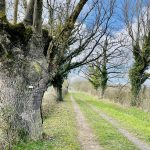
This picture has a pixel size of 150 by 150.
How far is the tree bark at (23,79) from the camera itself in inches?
523

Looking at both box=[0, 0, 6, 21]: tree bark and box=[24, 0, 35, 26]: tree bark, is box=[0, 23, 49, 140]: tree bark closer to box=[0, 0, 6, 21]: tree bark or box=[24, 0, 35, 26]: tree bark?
box=[0, 0, 6, 21]: tree bark

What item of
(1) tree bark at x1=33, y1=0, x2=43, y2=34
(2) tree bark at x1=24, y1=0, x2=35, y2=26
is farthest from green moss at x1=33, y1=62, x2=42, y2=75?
(2) tree bark at x1=24, y1=0, x2=35, y2=26

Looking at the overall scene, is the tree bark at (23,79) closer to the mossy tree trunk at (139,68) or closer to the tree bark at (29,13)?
the tree bark at (29,13)

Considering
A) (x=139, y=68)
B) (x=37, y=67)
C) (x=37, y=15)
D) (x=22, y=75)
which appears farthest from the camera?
(x=139, y=68)

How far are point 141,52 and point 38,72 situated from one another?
962 inches

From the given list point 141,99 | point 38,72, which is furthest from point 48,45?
point 141,99

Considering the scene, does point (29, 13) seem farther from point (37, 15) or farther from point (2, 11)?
point (2, 11)

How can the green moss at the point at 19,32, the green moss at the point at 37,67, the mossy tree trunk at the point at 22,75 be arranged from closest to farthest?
1. the green moss at the point at 19,32
2. the mossy tree trunk at the point at 22,75
3. the green moss at the point at 37,67

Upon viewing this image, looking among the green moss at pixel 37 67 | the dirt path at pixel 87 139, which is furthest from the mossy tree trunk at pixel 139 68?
the green moss at pixel 37 67

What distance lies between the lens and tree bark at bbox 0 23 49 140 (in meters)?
13.3

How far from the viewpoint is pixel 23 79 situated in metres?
13.7

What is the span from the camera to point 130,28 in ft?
122

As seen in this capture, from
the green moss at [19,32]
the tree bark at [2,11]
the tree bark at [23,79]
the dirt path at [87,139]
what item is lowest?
the dirt path at [87,139]

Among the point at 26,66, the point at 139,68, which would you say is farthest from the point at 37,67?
the point at 139,68
